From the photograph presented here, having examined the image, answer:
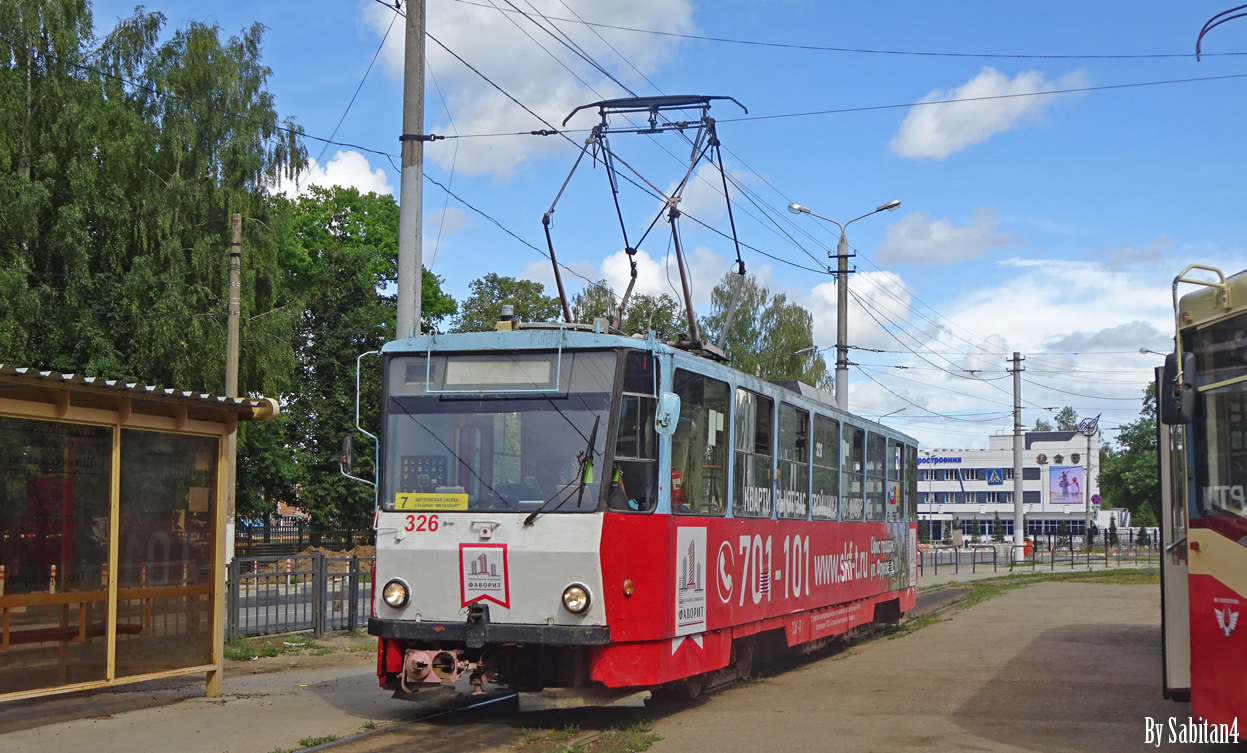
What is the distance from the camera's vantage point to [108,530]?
33.9ft

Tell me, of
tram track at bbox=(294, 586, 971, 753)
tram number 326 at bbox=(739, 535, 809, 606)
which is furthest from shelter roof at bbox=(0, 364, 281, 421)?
tram number 326 at bbox=(739, 535, 809, 606)

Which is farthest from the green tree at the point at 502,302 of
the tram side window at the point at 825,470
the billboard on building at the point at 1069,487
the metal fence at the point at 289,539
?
the tram side window at the point at 825,470

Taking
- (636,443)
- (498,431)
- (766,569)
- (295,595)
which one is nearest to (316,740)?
(498,431)

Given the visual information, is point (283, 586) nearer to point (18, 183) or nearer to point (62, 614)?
point (62, 614)

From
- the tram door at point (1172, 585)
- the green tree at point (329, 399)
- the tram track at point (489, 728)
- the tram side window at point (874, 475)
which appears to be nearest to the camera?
the tram door at point (1172, 585)

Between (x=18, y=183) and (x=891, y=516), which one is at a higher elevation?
(x=18, y=183)

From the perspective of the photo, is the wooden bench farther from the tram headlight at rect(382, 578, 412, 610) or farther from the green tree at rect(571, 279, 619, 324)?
the green tree at rect(571, 279, 619, 324)

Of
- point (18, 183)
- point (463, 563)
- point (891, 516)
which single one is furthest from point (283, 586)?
point (18, 183)

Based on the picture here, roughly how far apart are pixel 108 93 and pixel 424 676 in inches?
963

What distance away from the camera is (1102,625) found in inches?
784

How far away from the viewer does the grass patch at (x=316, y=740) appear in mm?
8992

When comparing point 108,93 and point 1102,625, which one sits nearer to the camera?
point 1102,625

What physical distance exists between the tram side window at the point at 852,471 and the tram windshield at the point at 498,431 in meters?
6.42

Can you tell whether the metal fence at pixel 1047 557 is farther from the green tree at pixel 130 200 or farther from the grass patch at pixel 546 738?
the grass patch at pixel 546 738
